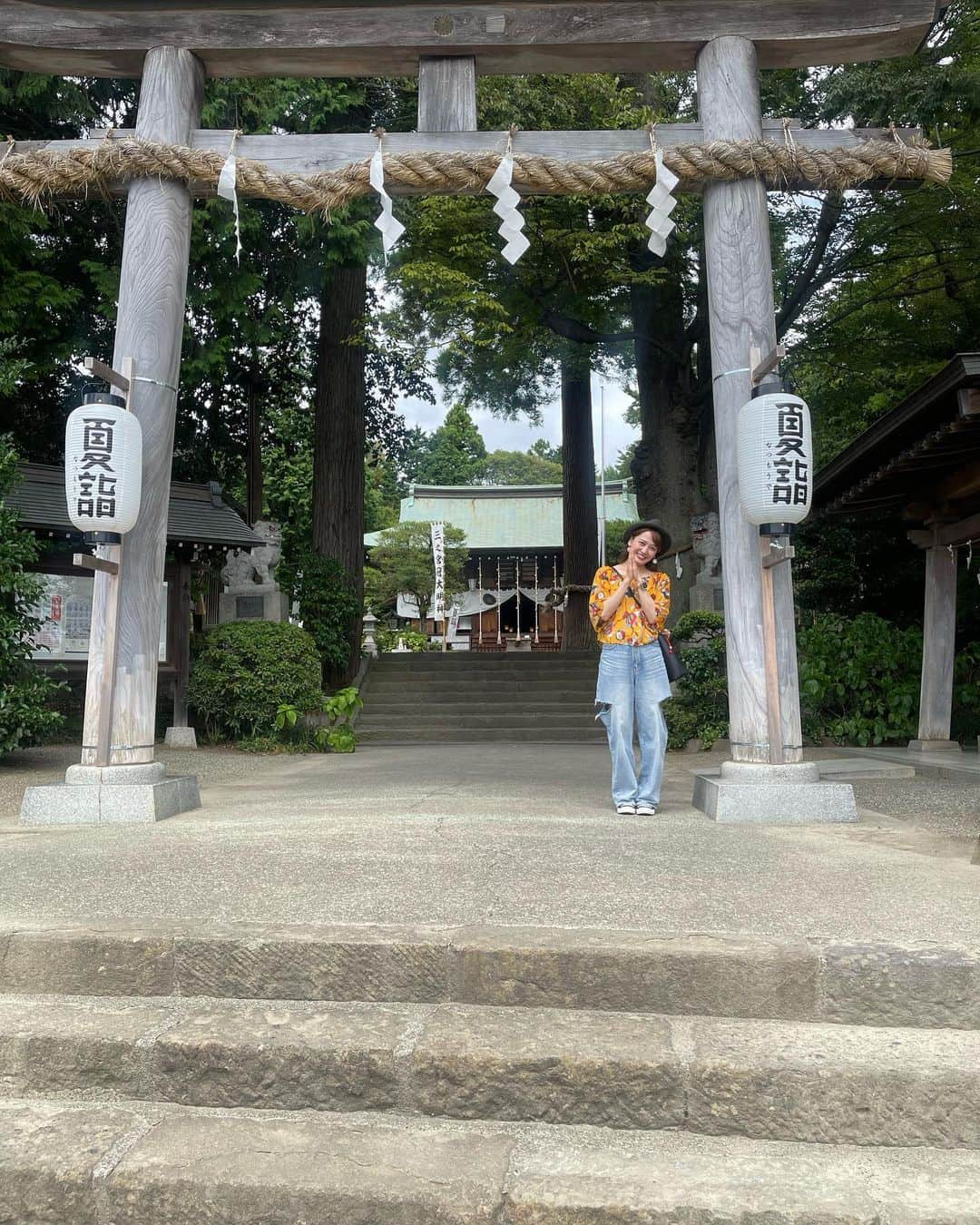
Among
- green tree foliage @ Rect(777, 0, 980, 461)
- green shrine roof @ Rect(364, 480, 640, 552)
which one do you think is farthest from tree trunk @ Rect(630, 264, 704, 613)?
green shrine roof @ Rect(364, 480, 640, 552)

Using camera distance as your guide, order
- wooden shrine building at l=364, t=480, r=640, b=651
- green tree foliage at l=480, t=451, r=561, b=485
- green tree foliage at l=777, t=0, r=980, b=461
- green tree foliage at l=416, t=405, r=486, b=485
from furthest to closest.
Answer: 1. green tree foliage at l=480, t=451, r=561, b=485
2. green tree foliage at l=416, t=405, r=486, b=485
3. wooden shrine building at l=364, t=480, r=640, b=651
4. green tree foliage at l=777, t=0, r=980, b=461

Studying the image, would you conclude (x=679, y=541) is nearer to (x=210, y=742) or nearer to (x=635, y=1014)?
(x=210, y=742)

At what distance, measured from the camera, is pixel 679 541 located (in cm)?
1329

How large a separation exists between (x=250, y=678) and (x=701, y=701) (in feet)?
15.8

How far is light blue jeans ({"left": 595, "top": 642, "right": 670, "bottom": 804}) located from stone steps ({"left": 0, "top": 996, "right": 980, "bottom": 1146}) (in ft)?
8.27

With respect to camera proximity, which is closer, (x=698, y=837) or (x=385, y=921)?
(x=385, y=921)

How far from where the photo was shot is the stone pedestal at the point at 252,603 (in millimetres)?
11969

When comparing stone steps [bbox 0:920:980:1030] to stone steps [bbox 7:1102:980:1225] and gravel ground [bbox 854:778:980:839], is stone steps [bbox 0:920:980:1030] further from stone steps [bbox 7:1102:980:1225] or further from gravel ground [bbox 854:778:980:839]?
gravel ground [bbox 854:778:980:839]

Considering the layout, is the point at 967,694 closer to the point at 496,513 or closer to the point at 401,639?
the point at 401,639

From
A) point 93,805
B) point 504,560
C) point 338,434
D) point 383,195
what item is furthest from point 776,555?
point 504,560

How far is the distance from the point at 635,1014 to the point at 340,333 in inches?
493

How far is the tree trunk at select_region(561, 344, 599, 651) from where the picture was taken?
A: 1716 cm

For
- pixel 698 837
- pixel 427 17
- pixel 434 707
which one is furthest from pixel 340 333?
pixel 698 837

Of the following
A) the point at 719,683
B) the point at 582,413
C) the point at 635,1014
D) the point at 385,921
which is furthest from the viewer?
the point at 582,413
